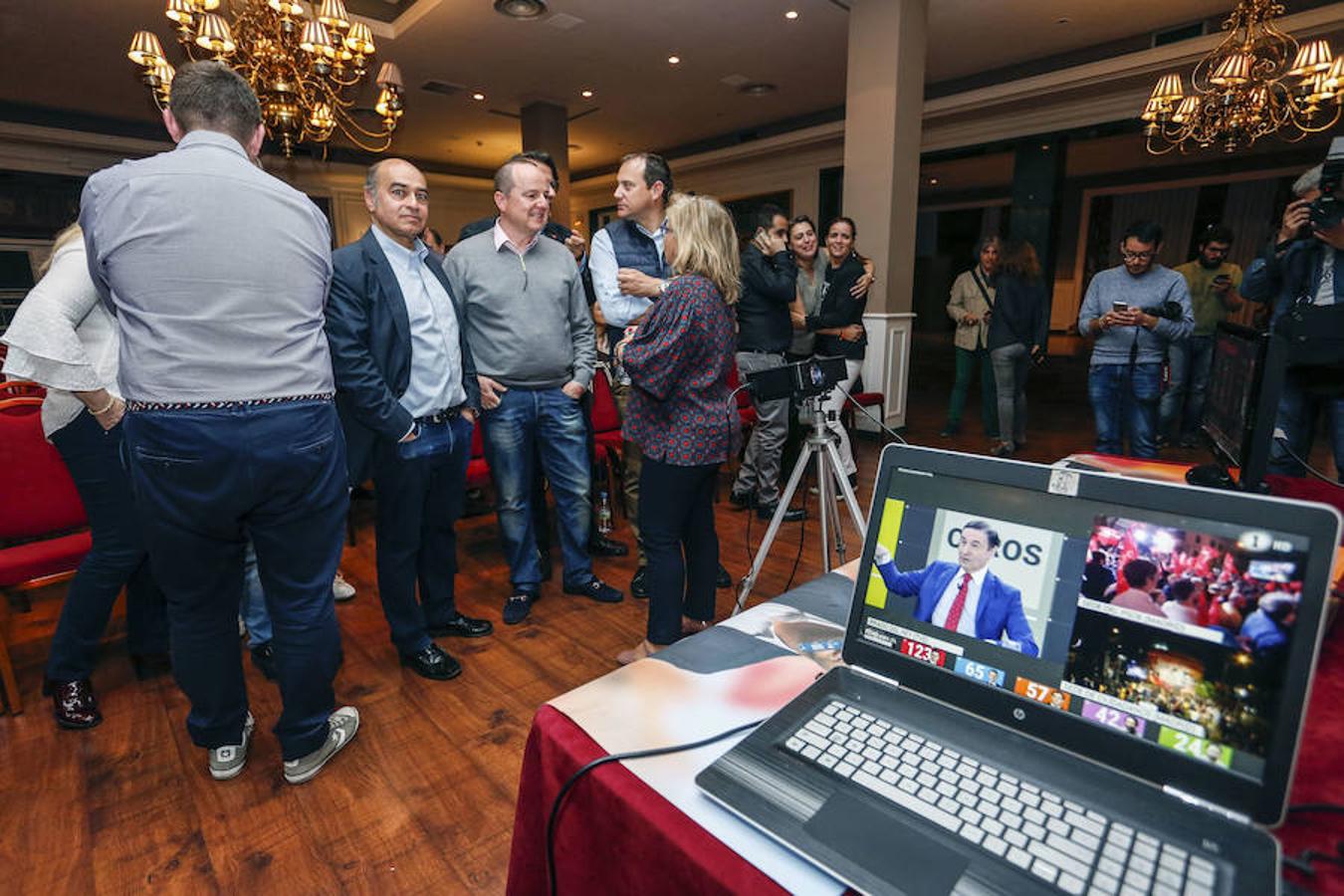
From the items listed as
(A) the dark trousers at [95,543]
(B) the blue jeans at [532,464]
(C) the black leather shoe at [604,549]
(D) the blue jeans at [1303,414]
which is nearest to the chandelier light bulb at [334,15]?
(B) the blue jeans at [532,464]

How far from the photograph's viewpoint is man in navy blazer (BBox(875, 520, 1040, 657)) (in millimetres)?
657

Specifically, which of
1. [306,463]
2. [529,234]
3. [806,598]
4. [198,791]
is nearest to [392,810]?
[198,791]

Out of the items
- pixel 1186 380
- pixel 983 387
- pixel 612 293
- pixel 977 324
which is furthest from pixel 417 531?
pixel 1186 380

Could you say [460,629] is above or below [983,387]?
below

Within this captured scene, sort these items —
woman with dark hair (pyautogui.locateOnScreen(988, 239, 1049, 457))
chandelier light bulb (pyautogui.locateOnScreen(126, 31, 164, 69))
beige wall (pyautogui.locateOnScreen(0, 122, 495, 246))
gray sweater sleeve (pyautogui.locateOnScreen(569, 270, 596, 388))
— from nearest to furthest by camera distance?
gray sweater sleeve (pyautogui.locateOnScreen(569, 270, 596, 388)) → chandelier light bulb (pyautogui.locateOnScreen(126, 31, 164, 69)) → woman with dark hair (pyautogui.locateOnScreen(988, 239, 1049, 457)) → beige wall (pyautogui.locateOnScreen(0, 122, 495, 246))

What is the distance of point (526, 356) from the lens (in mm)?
2293

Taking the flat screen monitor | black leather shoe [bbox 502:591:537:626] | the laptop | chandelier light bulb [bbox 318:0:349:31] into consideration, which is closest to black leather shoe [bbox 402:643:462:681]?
black leather shoe [bbox 502:591:537:626]

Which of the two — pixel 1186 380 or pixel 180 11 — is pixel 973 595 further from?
pixel 1186 380

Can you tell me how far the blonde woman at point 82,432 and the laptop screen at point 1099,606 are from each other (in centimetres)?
192

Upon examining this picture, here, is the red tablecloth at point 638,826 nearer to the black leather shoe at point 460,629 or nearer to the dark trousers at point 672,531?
the dark trousers at point 672,531

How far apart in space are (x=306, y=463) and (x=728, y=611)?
1569 mm

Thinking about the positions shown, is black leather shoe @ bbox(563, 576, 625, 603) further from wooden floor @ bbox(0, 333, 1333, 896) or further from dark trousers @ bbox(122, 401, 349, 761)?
dark trousers @ bbox(122, 401, 349, 761)

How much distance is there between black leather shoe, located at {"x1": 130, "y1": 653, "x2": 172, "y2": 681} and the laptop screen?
2.41m

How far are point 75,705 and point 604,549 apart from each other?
1.87 m
